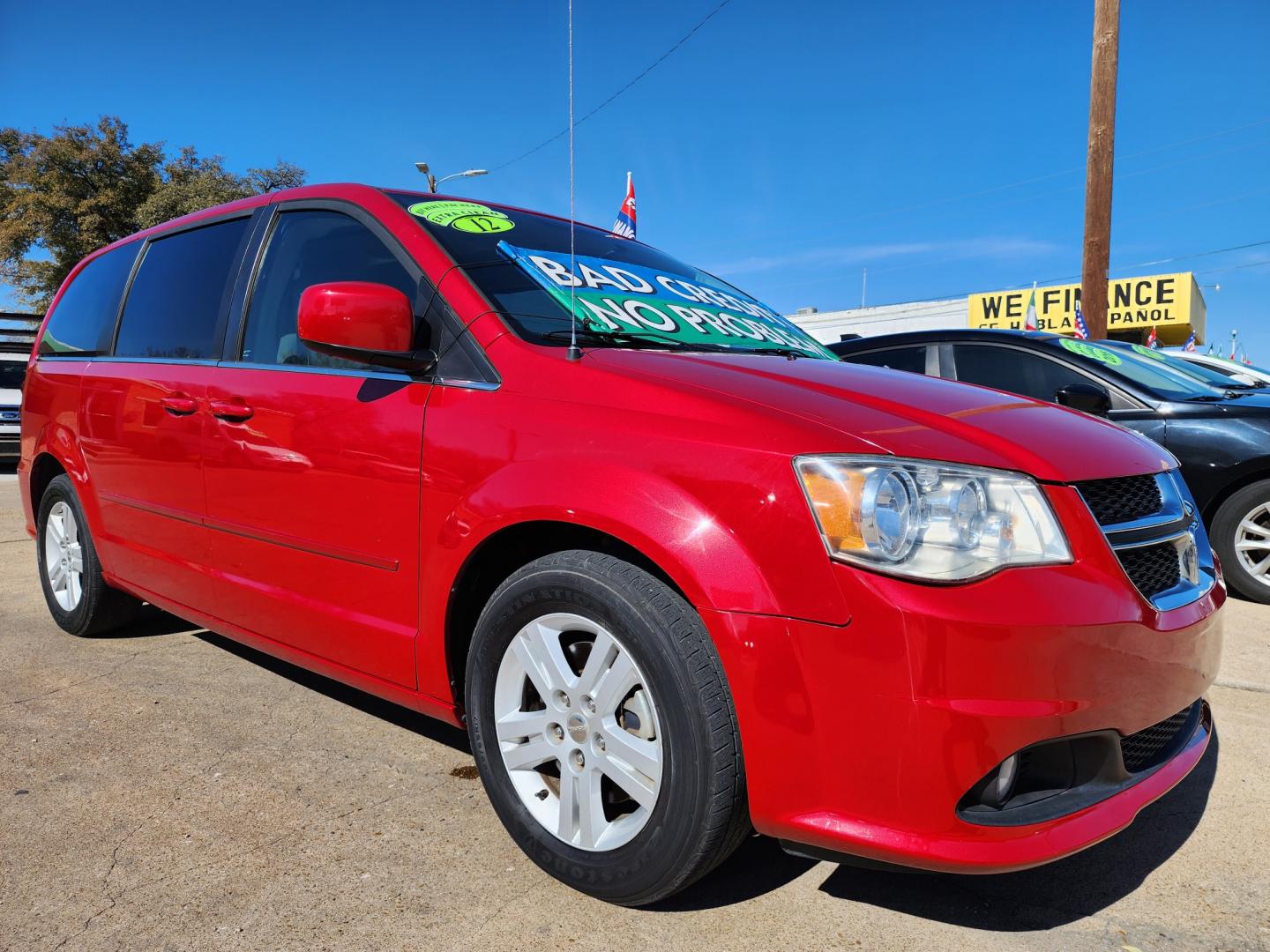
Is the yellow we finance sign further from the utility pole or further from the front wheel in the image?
the front wheel

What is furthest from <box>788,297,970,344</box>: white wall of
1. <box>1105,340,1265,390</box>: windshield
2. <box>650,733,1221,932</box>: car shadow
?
<box>650,733,1221,932</box>: car shadow

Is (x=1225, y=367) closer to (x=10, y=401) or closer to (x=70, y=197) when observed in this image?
(x=10, y=401)

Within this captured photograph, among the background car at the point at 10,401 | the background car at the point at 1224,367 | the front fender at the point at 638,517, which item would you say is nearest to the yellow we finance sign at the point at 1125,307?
the background car at the point at 1224,367

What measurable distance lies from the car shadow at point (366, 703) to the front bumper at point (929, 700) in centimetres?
141

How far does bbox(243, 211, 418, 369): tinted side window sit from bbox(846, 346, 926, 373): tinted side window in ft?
13.0

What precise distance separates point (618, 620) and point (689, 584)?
184 mm

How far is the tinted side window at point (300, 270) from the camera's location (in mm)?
2676

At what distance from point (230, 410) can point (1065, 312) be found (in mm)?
30113

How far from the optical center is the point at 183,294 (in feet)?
11.0

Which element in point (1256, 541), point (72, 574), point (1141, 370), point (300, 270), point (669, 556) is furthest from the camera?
point (1141, 370)

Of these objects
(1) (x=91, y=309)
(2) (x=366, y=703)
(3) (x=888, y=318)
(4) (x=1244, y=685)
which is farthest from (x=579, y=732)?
(3) (x=888, y=318)

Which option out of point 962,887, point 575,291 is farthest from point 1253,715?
point 575,291

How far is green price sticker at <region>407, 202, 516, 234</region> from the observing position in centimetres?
268

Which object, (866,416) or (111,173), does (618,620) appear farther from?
(111,173)
